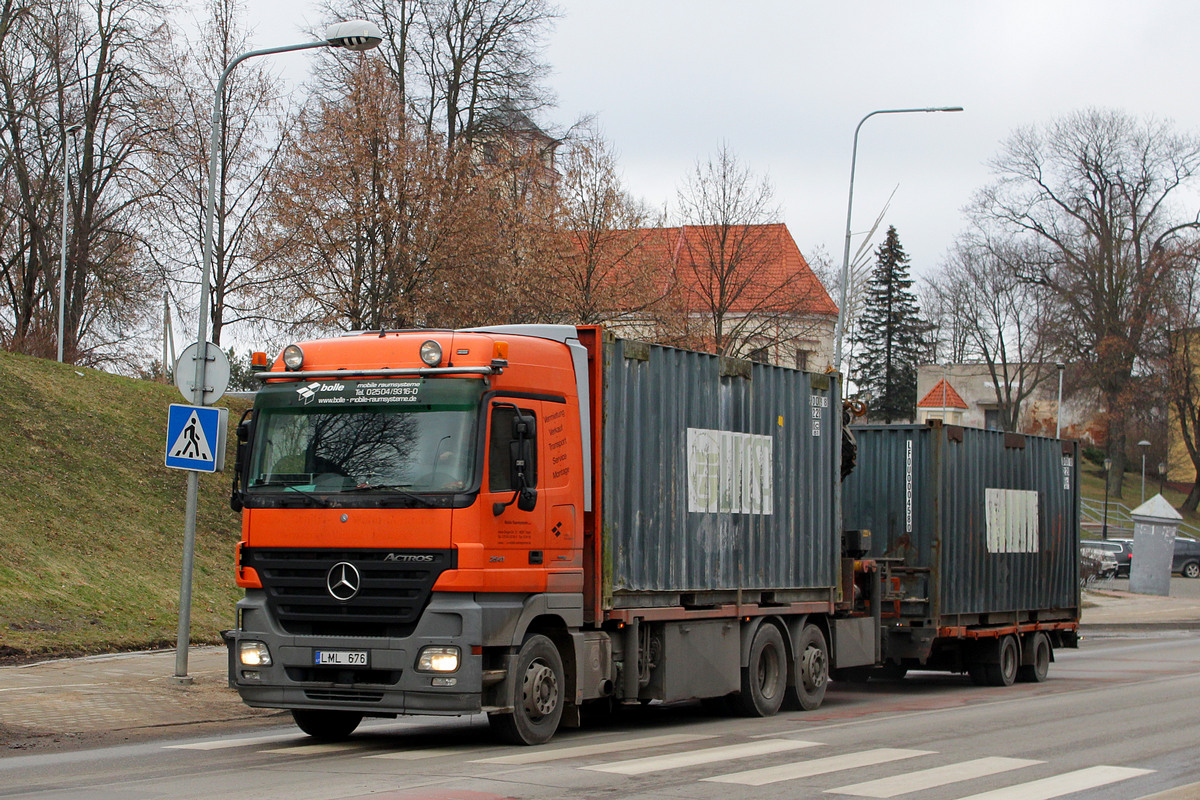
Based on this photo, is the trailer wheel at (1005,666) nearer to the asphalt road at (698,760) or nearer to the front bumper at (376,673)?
the asphalt road at (698,760)

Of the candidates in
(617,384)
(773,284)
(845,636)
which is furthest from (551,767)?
(773,284)

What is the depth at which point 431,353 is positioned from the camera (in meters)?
10.4

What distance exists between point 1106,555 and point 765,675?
38346 millimetres

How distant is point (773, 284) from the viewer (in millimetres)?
35375

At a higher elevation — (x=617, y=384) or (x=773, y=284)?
(x=773, y=284)

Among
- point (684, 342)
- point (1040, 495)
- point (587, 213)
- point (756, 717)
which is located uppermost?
point (587, 213)

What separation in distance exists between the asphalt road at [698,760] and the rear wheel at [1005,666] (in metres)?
3.17

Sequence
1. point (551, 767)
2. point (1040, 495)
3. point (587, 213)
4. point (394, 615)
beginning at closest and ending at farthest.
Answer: point (551, 767)
point (394, 615)
point (1040, 495)
point (587, 213)

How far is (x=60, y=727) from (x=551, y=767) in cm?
462

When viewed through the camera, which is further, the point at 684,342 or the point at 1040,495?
the point at 684,342

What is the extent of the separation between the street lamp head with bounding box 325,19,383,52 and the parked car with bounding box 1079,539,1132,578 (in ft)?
116

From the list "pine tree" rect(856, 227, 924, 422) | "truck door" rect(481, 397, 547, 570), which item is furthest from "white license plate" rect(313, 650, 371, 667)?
"pine tree" rect(856, 227, 924, 422)

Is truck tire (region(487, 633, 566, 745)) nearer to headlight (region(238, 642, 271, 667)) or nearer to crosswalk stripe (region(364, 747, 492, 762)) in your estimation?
crosswalk stripe (region(364, 747, 492, 762))

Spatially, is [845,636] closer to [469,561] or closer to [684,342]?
[469,561]
